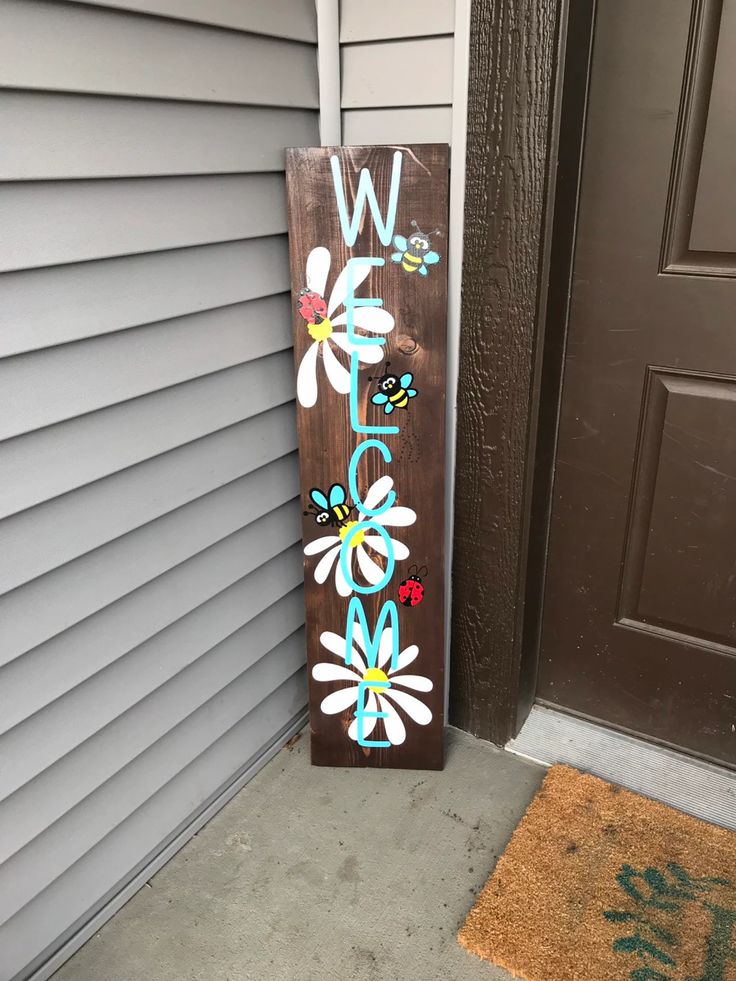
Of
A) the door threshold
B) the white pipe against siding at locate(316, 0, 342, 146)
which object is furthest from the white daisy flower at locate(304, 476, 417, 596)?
the white pipe against siding at locate(316, 0, 342, 146)

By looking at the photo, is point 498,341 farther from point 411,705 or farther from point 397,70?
point 411,705

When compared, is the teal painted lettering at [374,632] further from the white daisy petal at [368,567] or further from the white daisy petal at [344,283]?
the white daisy petal at [344,283]

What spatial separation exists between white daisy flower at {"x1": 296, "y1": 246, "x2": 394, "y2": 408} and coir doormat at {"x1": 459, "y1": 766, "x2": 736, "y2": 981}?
1.05 m

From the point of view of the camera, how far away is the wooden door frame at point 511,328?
1366 mm

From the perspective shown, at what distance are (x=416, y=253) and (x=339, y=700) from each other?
1008 millimetres

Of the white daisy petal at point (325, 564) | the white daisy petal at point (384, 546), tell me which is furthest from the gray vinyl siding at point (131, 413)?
the white daisy petal at point (384, 546)

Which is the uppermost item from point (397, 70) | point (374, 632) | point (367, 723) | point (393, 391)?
point (397, 70)

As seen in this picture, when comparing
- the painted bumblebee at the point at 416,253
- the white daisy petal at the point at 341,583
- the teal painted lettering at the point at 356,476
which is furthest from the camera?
the white daisy petal at the point at 341,583

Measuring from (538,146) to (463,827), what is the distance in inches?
55.2

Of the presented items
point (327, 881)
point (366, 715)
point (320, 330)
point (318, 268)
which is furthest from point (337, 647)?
point (318, 268)

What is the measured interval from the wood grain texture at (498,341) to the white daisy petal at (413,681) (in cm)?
15

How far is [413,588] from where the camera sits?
1694 mm

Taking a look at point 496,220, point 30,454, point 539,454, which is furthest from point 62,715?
point 496,220

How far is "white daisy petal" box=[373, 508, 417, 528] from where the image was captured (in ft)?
5.38
